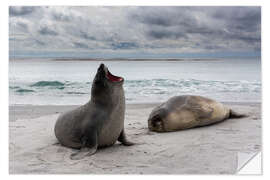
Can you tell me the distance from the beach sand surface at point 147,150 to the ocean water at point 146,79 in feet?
1.24

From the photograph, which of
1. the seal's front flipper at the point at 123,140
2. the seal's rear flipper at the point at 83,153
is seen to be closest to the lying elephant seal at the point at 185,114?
the seal's front flipper at the point at 123,140

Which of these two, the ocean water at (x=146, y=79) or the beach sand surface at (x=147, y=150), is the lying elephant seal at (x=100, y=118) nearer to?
the beach sand surface at (x=147, y=150)

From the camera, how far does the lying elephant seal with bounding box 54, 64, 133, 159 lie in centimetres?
442

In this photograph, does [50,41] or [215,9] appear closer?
[215,9]

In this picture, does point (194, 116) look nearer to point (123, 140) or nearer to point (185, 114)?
point (185, 114)

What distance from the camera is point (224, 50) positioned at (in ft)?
17.0

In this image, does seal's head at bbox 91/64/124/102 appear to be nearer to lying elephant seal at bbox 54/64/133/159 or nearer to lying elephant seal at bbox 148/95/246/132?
lying elephant seal at bbox 54/64/133/159

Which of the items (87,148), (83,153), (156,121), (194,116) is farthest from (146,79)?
(83,153)

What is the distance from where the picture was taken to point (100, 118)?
14.7ft

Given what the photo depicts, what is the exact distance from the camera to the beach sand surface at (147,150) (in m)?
4.02
